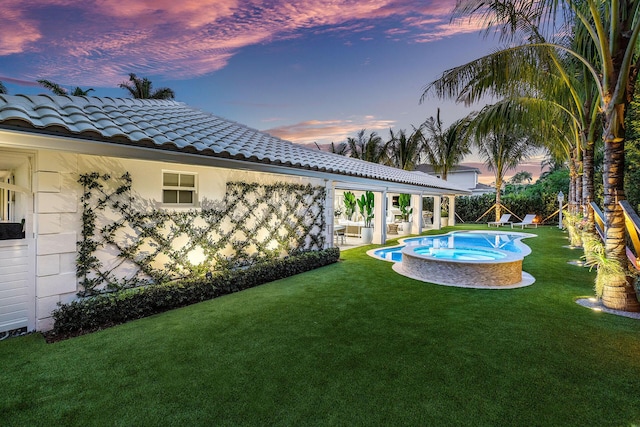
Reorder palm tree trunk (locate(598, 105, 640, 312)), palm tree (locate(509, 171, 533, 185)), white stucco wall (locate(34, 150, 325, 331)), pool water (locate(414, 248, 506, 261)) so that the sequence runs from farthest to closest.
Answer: palm tree (locate(509, 171, 533, 185)), pool water (locate(414, 248, 506, 261)), palm tree trunk (locate(598, 105, 640, 312)), white stucco wall (locate(34, 150, 325, 331))

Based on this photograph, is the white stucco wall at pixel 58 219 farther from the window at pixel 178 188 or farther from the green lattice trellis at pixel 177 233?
the window at pixel 178 188

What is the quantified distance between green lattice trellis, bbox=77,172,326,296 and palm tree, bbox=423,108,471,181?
21.9 meters

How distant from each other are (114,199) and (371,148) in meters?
31.4

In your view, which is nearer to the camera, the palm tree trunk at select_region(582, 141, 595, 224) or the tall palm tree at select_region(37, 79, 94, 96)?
the palm tree trunk at select_region(582, 141, 595, 224)

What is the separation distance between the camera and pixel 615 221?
657cm

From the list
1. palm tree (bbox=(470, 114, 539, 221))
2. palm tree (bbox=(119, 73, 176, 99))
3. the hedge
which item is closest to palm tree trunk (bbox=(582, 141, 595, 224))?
the hedge

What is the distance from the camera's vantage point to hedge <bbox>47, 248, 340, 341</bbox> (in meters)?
5.47

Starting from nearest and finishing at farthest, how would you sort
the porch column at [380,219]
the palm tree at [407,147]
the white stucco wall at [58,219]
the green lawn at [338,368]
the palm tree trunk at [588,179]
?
the green lawn at [338,368]
the white stucco wall at [58,219]
the palm tree trunk at [588,179]
the porch column at [380,219]
the palm tree at [407,147]

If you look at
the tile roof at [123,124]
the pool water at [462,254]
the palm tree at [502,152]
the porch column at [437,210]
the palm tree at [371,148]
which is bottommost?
the pool water at [462,254]

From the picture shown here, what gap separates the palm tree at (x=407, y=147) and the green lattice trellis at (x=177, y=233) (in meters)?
23.3

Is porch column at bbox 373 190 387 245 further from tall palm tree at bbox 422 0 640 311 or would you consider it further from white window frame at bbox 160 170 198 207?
white window frame at bbox 160 170 198 207

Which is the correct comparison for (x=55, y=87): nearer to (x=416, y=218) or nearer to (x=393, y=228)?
(x=393, y=228)

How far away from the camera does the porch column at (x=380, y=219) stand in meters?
16.1

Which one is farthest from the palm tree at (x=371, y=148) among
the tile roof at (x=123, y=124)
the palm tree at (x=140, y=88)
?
the tile roof at (x=123, y=124)
